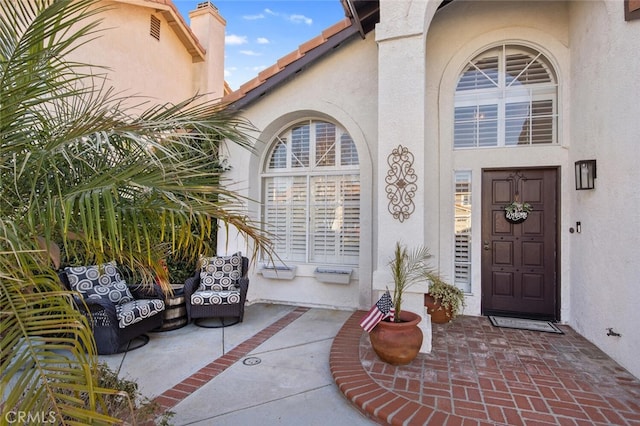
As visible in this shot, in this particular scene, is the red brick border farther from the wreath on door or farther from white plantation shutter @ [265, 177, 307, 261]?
the wreath on door

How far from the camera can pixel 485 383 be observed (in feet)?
12.0

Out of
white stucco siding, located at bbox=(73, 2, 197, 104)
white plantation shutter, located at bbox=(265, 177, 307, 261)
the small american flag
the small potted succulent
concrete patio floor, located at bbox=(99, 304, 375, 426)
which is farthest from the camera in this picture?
white stucco siding, located at bbox=(73, 2, 197, 104)

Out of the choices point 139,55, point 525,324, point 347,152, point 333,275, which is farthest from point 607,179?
point 139,55

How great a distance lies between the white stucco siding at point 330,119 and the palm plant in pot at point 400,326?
2001 mm

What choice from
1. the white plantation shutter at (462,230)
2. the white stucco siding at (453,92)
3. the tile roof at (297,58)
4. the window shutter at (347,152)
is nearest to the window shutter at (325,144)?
the window shutter at (347,152)

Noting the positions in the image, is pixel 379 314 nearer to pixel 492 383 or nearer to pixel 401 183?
pixel 492 383

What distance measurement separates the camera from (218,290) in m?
6.07

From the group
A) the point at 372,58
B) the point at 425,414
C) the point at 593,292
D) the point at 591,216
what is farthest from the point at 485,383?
the point at 372,58

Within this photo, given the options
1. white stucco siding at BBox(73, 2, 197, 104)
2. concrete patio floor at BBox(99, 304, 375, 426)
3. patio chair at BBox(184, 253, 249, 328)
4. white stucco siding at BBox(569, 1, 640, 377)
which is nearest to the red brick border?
concrete patio floor at BBox(99, 304, 375, 426)

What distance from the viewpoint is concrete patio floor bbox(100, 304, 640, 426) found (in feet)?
10.4

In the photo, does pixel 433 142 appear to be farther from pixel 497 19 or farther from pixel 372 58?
pixel 497 19

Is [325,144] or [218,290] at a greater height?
[325,144]

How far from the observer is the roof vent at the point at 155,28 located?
403 inches

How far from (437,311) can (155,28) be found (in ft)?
36.1
